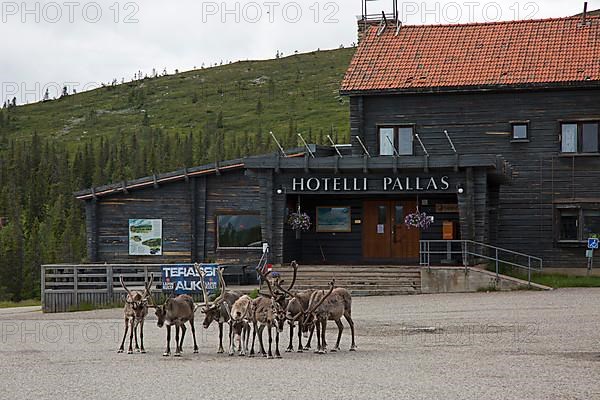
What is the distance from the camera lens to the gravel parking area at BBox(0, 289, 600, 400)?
13.4m

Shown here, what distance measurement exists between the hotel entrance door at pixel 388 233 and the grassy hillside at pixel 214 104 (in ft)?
247

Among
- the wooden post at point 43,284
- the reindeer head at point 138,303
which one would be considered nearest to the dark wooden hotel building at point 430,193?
the wooden post at point 43,284

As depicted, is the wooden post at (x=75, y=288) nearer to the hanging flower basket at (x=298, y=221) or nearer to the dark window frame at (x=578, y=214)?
the hanging flower basket at (x=298, y=221)

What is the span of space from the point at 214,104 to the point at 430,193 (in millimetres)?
108782

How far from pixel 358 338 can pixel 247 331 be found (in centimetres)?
297

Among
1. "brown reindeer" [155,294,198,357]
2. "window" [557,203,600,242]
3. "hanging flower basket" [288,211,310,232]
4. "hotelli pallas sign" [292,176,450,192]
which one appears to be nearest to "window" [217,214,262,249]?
"hanging flower basket" [288,211,310,232]

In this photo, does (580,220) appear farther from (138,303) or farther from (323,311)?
(138,303)

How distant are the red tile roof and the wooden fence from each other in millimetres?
9988

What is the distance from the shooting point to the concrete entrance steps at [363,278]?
30688mm

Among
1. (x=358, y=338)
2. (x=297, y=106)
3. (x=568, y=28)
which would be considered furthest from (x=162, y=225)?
(x=297, y=106)

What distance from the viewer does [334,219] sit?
36438 mm

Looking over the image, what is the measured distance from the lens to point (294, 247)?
35.5 metres

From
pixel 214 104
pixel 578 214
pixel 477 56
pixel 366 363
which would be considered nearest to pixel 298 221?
pixel 477 56

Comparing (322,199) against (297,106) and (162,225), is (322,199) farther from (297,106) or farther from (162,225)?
(297,106)
